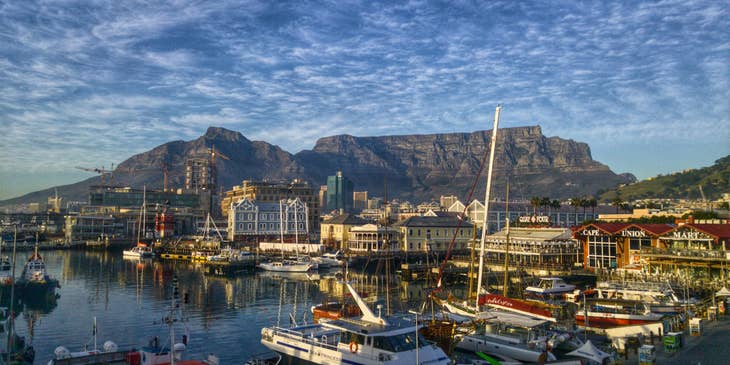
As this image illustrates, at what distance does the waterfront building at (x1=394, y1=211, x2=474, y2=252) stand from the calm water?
24570 mm

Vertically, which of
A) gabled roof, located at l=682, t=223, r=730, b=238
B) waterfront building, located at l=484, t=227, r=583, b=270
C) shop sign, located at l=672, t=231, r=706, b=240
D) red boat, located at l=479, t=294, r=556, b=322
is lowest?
red boat, located at l=479, t=294, r=556, b=322

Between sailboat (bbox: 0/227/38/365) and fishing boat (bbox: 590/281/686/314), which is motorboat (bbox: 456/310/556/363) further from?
sailboat (bbox: 0/227/38/365)

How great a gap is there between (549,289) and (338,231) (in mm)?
69482

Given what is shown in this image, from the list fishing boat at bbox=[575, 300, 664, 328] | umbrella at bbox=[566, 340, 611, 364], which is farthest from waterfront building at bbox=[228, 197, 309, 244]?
umbrella at bbox=[566, 340, 611, 364]

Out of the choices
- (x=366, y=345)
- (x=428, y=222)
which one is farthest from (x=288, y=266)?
(x=366, y=345)

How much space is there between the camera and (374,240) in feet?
345

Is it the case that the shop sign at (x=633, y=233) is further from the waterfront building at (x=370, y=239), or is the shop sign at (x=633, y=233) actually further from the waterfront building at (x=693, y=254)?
the waterfront building at (x=370, y=239)

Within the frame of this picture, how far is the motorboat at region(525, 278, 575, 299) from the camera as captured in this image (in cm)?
5950

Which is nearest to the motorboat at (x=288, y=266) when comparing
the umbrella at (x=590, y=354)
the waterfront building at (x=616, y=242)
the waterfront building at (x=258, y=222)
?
the waterfront building at (x=616, y=242)

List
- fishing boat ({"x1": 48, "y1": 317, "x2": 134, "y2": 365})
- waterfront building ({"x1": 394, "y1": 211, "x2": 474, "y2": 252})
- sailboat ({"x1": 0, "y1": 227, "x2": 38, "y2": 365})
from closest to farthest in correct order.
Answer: fishing boat ({"x1": 48, "y1": 317, "x2": 134, "y2": 365}) → sailboat ({"x1": 0, "y1": 227, "x2": 38, "y2": 365}) → waterfront building ({"x1": 394, "y1": 211, "x2": 474, "y2": 252})

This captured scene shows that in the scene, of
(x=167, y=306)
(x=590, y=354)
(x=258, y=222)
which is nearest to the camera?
(x=590, y=354)

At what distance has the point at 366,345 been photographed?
26453mm

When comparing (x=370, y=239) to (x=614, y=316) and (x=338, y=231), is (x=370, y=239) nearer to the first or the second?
(x=338, y=231)

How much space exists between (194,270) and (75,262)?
27.5 meters
